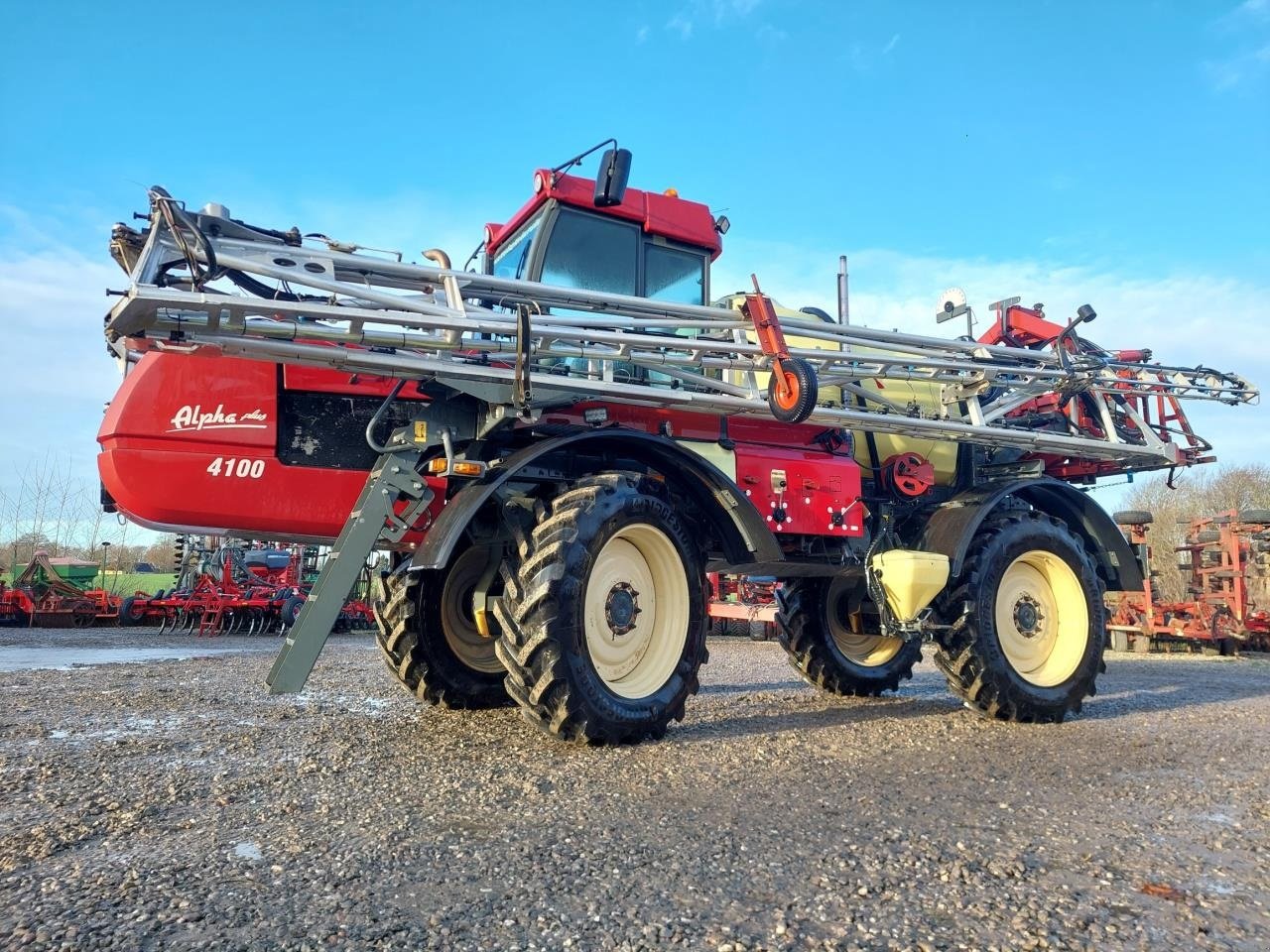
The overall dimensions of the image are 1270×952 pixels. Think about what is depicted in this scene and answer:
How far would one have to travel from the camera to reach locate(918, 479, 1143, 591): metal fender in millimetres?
6688

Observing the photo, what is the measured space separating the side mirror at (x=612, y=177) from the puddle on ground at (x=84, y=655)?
331 inches

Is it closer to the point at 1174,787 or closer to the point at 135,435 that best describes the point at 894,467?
the point at 1174,787

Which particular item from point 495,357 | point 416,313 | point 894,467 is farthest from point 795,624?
point 416,313

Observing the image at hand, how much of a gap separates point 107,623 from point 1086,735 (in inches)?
833

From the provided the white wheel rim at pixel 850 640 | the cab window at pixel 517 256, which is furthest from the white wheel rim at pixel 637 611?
the white wheel rim at pixel 850 640

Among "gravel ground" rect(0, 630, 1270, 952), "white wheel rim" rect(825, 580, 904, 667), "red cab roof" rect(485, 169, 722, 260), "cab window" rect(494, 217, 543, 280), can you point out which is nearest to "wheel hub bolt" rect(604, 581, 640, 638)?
"gravel ground" rect(0, 630, 1270, 952)

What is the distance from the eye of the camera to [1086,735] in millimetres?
5793

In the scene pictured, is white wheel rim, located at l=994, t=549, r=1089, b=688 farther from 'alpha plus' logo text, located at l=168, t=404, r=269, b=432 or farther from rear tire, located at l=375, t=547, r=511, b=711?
'alpha plus' logo text, located at l=168, t=404, r=269, b=432

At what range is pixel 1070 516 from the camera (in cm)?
753

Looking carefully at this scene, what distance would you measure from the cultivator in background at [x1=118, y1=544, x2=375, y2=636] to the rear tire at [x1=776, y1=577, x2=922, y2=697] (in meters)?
10.9

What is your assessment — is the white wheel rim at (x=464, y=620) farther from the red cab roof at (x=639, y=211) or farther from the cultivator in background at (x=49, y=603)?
the cultivator in background at (x=49, y=603)

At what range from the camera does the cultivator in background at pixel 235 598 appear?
17875 mm

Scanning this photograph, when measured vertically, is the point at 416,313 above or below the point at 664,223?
below

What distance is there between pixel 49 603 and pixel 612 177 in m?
20.1
